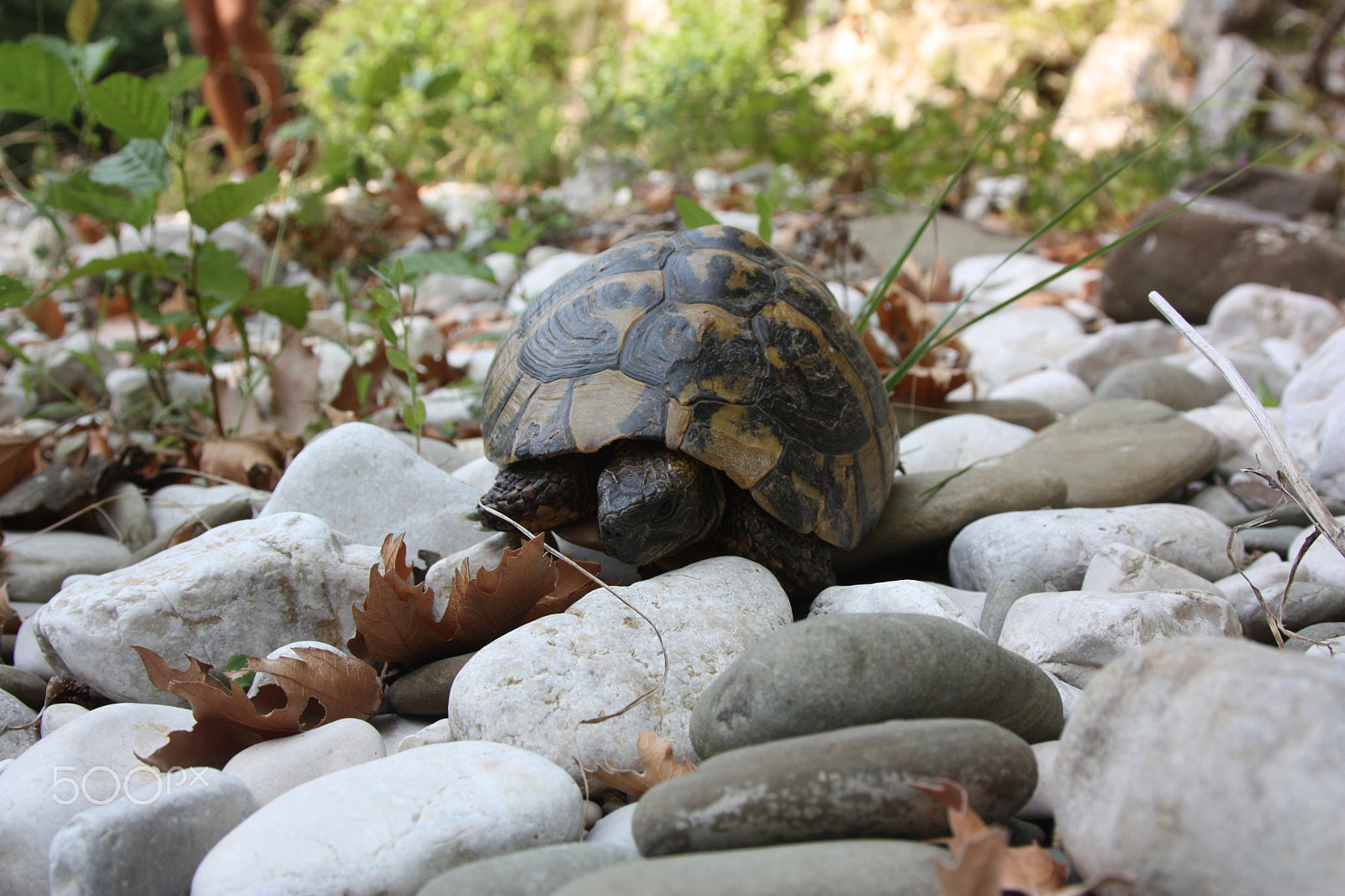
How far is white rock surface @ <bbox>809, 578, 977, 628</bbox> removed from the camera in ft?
5.65

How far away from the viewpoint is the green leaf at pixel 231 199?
259 centimetres

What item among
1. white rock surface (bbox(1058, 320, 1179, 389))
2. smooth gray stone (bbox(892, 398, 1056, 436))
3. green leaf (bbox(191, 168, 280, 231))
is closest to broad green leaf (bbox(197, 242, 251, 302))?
green leaf (bbox(191, 168, 280, 231))

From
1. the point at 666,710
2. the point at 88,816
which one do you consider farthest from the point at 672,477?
the point at 88,816

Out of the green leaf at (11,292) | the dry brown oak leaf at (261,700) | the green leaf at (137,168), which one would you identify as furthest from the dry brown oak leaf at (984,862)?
the green leaf at (137,168)

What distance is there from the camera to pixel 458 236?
530 centimetres

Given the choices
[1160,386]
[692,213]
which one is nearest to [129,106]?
[692,213]

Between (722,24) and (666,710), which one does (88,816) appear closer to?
(666,710)

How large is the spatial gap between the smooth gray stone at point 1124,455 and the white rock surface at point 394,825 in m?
1.73

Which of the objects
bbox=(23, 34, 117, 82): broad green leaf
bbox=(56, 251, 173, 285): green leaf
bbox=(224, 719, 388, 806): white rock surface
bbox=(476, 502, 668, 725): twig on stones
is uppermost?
bbox=(23, 34, 117, 82): broad green leaf

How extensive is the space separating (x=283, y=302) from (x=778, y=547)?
5.57 ft

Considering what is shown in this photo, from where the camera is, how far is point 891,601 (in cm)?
177

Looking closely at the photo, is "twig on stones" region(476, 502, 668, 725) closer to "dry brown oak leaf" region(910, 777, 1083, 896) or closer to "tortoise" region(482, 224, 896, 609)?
"tortoise" region(482, 224, 896, 609)

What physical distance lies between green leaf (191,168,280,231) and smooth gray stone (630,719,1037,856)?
2190 mm

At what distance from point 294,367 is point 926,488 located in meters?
2.05
